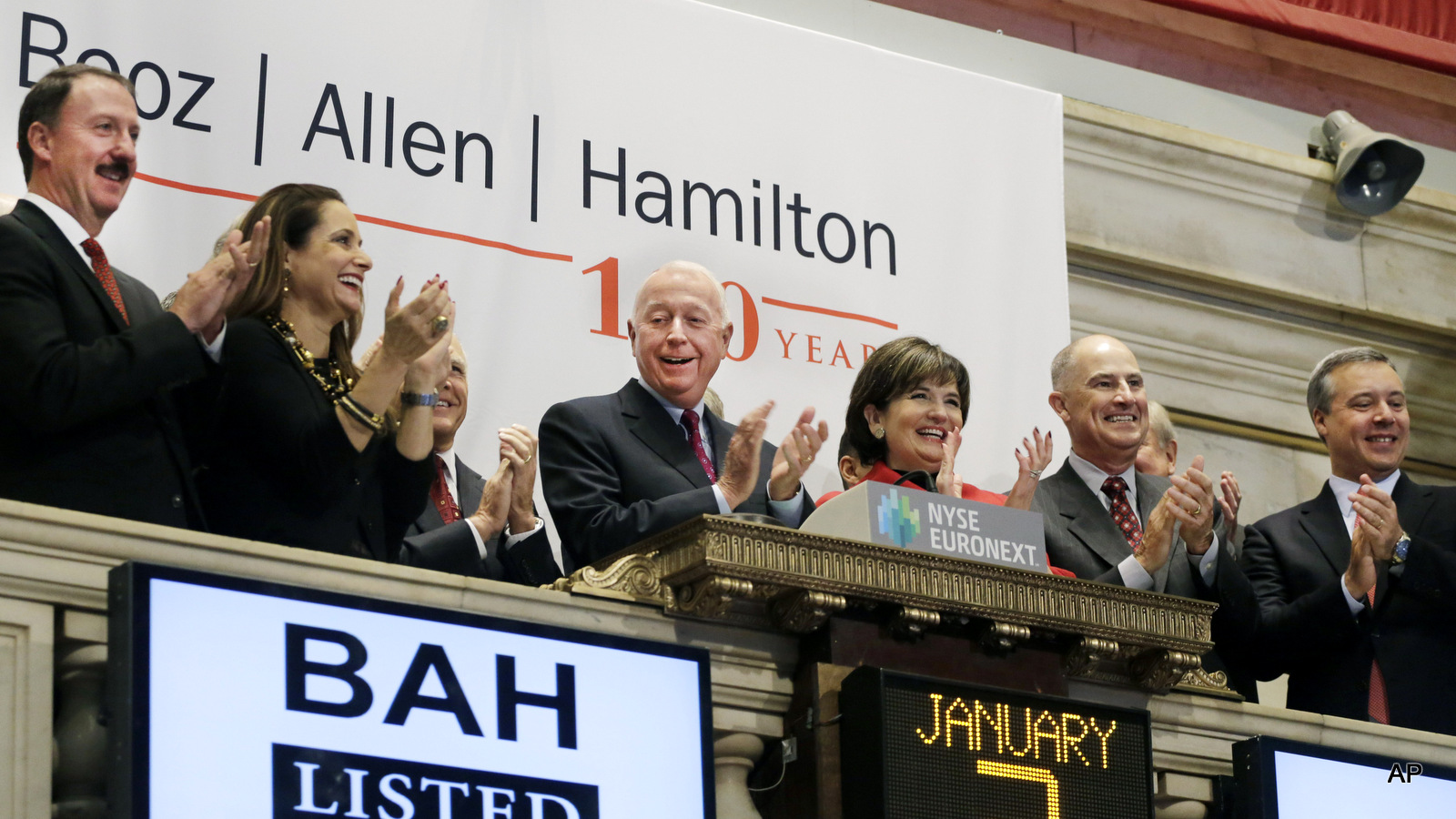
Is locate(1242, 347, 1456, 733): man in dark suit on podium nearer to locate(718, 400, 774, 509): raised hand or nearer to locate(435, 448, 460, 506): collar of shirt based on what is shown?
locate(718, 400, 774, 509): raised hand

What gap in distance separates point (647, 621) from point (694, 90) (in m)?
2.77

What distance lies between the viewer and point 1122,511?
4.82 metres

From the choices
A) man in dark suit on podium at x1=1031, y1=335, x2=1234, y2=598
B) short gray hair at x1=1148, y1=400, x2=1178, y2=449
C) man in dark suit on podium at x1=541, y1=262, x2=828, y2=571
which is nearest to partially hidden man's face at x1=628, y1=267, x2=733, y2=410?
man in dark suit on podium at x1=541, y1=262, x2=828, y2=571

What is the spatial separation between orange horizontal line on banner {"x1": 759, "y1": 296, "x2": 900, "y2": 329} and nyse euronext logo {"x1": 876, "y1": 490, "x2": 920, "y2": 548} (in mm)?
2326

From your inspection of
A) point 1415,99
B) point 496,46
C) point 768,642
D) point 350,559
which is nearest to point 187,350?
point 350,559

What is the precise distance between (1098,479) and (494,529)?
61.0 inches

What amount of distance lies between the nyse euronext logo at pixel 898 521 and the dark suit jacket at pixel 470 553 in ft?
3.22

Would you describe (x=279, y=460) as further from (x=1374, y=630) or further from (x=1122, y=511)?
(x=1374, y=630)

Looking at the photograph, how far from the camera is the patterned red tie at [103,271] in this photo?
340 cm

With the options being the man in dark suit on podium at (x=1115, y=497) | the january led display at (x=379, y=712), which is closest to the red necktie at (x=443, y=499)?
the man in dark suit on podium at (x=1115, y=497)

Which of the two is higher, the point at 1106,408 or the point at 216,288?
the point at 1106,408

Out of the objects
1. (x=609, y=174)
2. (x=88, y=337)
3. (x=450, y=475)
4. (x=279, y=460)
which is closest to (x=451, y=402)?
(x=450, y=475)

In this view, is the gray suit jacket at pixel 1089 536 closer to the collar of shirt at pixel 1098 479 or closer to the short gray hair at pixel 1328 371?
the collar of shirt at pixel 1098 479

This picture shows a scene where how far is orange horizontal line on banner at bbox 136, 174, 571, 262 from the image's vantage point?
4.83 m
